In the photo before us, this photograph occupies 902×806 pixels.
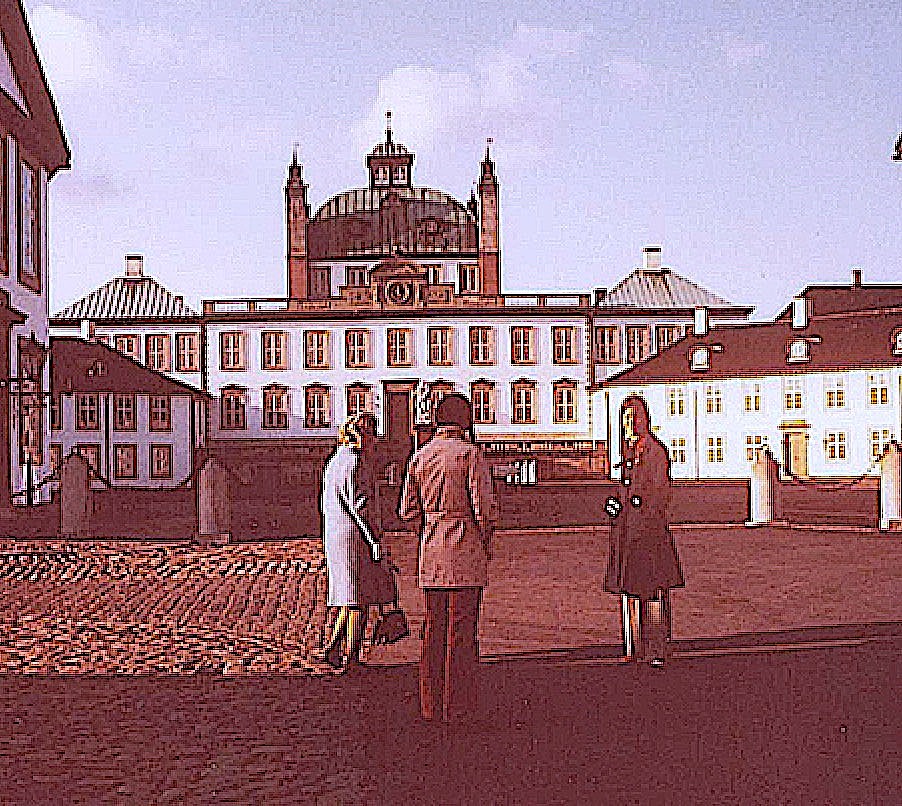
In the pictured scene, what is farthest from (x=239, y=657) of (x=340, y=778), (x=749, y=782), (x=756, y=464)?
(x=756, y=464)

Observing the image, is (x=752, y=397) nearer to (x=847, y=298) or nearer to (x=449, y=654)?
(x=847, y=298)

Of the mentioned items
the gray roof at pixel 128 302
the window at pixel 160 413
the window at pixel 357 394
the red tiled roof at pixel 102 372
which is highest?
the gray roof at pixel 128 302

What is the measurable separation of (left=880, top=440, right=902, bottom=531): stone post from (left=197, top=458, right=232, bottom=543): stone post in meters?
10.3

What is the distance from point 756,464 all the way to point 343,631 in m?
17.1

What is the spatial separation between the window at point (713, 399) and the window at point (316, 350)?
16.0m

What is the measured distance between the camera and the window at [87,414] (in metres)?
62.0

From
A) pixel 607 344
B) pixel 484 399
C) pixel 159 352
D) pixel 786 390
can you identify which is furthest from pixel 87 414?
pixel 786 390

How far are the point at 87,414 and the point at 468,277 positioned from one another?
902 inches

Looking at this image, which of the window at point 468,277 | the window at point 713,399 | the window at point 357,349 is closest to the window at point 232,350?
the window at point 357,349

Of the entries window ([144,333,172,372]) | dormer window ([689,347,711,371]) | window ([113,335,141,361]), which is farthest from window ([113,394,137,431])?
dormer window ([689,347,711,371])

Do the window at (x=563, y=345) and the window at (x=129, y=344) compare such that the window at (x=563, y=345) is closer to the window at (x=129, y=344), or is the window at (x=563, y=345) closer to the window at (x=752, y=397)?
the window at (x=752, y=397)

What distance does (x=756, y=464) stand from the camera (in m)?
26.4

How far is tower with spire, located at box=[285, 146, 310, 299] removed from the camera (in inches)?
3041

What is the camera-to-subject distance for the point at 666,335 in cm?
6794
